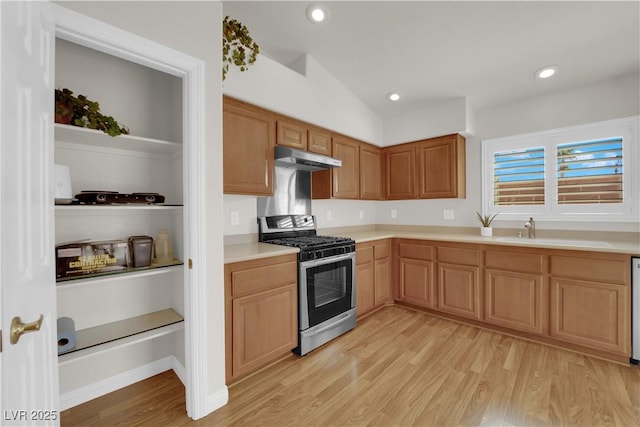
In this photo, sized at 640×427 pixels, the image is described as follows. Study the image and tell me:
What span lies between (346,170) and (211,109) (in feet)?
6.29

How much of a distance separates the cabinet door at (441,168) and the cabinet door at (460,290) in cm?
90

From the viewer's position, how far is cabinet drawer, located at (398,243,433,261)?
3139 mm

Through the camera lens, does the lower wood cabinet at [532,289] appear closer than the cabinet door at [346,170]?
Yes

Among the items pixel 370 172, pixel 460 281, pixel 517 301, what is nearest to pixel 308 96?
pixel 370 172

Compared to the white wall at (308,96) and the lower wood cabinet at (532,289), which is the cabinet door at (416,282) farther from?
the white wall at (308,96)

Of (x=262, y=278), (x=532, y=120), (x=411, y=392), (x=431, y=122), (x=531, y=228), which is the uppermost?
(x=431, y=122)

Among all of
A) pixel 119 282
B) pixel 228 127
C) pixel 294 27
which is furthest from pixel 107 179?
pixel 294 27

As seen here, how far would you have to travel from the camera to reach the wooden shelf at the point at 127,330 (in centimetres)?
154

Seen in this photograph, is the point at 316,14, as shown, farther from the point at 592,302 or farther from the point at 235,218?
the point at 592,302

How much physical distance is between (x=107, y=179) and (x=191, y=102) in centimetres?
75

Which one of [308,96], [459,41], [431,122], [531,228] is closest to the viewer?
[459,41]

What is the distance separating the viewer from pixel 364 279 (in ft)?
9.98

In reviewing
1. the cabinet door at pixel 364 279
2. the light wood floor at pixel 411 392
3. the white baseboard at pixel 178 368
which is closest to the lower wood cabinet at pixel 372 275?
the cabinet door at pixel 364 279

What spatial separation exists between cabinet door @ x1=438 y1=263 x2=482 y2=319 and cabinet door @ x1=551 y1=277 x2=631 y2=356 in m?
0.60
